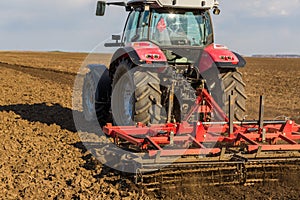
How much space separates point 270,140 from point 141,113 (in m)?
1.62

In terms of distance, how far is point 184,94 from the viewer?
6.35 meters

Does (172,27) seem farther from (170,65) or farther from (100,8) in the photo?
(100,8)

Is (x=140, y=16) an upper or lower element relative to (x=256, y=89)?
upper

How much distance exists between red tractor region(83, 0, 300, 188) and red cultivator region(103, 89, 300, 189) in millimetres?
12

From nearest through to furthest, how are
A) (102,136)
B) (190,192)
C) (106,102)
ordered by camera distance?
(190,192), (102,136), (106,102)

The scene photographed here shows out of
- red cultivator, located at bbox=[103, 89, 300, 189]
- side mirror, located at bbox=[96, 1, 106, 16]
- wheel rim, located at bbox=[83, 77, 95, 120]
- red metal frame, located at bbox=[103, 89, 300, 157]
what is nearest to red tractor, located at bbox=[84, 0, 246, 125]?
side mirror, located at bbox=[96, 1, 106, 16]

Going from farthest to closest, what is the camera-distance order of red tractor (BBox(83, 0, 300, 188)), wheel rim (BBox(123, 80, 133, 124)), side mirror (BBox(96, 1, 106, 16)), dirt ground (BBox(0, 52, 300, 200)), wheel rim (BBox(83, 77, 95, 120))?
1. wheel rim (BBox(83, 77, 95, 120))
2. side mirror (BBox(96, 1, 106, 16))
3. wheel rim (BBox(123, 80, 133, 124))
4. red tractor (BBox(83, 0, 300, 188))
5. dirt ground (BBox(0, 52, 300, 200))

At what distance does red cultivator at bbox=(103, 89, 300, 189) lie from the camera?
4.62 meters

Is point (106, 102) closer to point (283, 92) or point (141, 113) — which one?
point (141, 113)

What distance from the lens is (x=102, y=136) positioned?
7203 millimetres

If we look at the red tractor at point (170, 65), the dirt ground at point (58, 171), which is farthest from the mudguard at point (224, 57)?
the dirt ground at point (58, 171)

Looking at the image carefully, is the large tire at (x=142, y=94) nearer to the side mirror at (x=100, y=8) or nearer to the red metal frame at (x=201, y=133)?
the red metal frame at (x=201, y=133)

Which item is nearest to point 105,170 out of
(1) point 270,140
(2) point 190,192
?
(2) point 190,192

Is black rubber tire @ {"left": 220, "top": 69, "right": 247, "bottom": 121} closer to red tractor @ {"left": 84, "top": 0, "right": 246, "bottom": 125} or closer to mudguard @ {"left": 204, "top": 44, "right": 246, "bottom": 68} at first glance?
red tractor @ {"left": 84, "top": 0, "right": 246, "bottom": 125}
